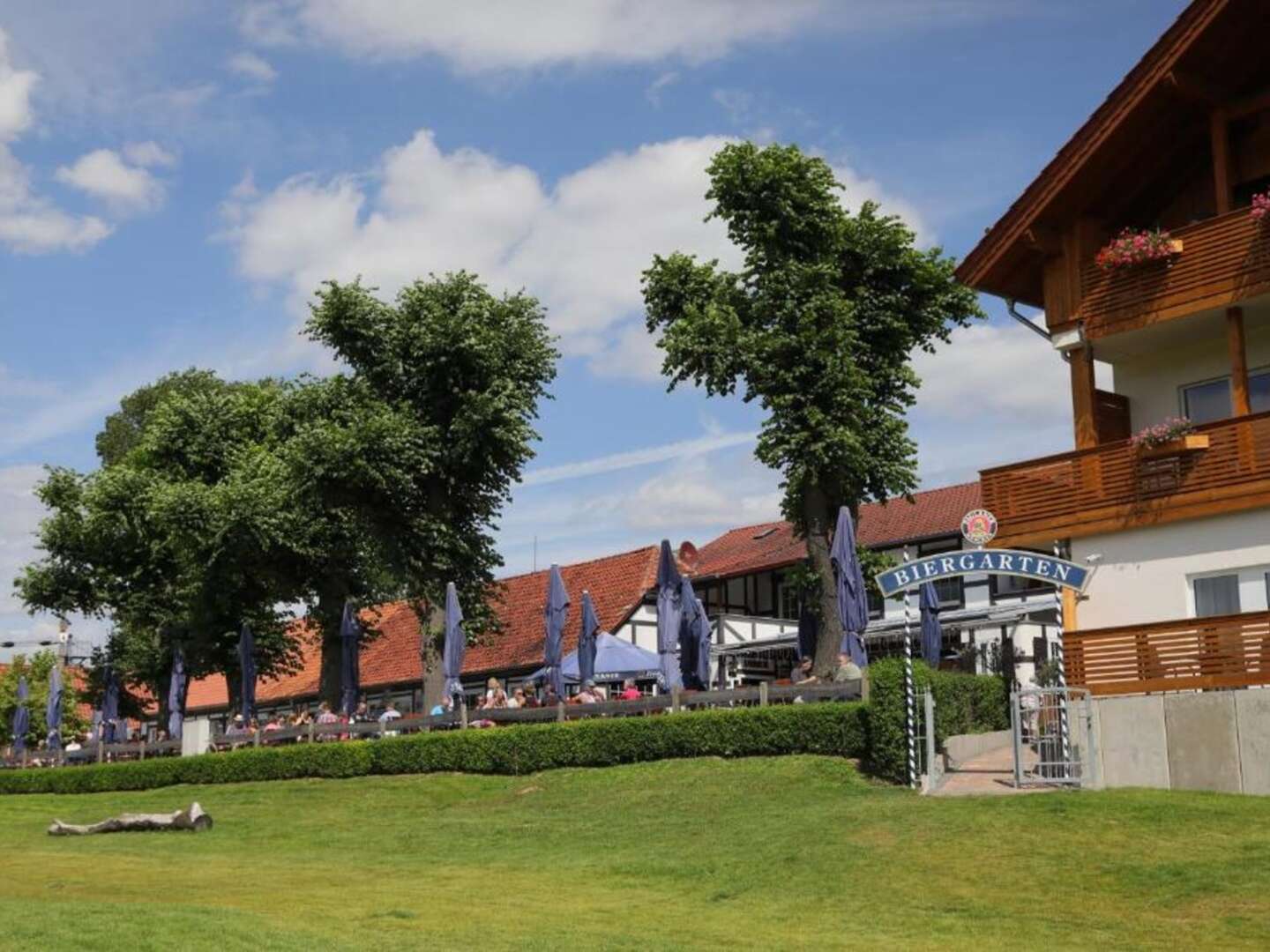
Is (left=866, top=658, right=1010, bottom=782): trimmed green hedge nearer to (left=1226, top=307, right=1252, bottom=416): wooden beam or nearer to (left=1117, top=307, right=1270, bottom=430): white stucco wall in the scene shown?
(left=1117, top=307, right=1270, bottom=430): white stucco wall

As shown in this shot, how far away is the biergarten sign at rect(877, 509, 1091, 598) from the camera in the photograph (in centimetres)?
2275

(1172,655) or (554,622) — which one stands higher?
(554,622)

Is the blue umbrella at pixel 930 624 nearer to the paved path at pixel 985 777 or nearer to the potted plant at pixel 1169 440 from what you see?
the paved path at pixel 985 777

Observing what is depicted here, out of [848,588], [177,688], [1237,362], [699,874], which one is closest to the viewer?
[699,874]

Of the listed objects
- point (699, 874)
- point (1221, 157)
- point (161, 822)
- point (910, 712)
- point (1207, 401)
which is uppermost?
point (1221, 157)

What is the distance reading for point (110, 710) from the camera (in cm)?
4653

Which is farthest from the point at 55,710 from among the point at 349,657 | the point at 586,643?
the point at 586,643

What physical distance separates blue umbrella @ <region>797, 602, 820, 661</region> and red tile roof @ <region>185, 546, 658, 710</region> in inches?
545

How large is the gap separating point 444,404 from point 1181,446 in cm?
2222

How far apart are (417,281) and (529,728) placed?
15.7 m

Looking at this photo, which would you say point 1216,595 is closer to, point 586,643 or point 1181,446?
point 1181,446

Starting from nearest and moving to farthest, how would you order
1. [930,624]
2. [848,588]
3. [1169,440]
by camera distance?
[1169,440] → [848,588] → [930,624]

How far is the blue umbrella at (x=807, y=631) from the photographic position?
Answer: 3291cm

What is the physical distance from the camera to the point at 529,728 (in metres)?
30.0
